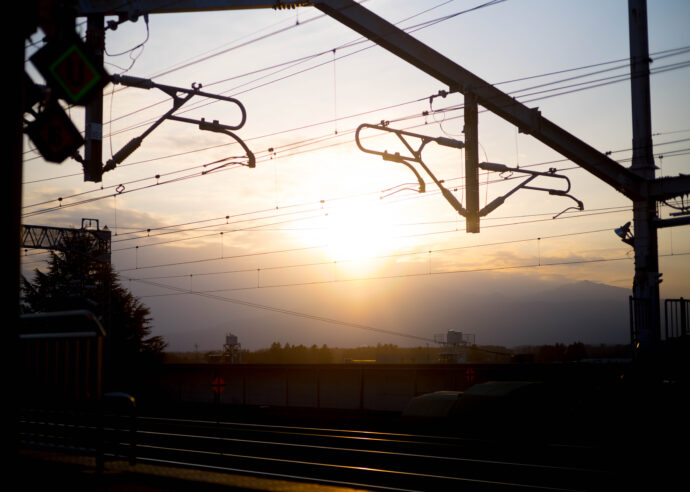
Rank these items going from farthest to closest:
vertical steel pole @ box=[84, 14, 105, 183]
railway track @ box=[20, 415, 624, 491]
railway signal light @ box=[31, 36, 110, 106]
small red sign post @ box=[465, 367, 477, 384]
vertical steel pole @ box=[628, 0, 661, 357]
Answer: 1. small red sign post @ box=[465, 367, 477, 384]
2. vertical steel pole @ box=[628, 0, 661, 357]
3. vertical steel pole @ box=[84, 14, 105, 183]
4. railway track @ box=[20, 415, 624, 491]
5. railway signal light @ box=[31, 36, 110, 106]

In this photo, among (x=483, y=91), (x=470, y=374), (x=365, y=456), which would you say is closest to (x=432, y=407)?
(x=470, y=374)

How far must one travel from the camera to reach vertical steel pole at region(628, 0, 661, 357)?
21656 mm

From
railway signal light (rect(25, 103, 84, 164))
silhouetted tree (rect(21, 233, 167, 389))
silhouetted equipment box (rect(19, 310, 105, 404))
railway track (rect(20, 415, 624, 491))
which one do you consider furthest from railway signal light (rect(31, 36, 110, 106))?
silhouetted tree (rect(21, 233, 167, 389))

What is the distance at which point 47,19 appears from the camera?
6879mm

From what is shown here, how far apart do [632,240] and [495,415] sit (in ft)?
22.3

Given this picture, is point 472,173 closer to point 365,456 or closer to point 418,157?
point 418,157

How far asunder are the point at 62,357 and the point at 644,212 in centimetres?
1695

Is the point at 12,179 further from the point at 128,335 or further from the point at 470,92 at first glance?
the point at 128,335

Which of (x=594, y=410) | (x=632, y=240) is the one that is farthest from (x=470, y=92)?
(x=594, y=410)

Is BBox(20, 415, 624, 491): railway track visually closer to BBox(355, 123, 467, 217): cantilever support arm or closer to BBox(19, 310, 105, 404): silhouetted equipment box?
BBox(19, 310, 105, 404): silhouetted equipment box

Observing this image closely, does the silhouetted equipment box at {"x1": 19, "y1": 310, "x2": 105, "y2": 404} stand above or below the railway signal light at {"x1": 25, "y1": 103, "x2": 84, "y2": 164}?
below

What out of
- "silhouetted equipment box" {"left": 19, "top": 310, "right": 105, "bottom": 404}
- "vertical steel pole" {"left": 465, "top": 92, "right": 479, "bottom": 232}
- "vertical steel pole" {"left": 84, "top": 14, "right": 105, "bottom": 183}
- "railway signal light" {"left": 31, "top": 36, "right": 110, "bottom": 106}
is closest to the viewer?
"railway signal light" {"left": 31, "top": 36, "right": 110, "bottom": 106}

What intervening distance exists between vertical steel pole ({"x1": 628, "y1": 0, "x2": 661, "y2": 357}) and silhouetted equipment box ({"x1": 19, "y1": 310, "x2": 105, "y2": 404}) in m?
16.3

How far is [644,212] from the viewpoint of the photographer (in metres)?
21.8
